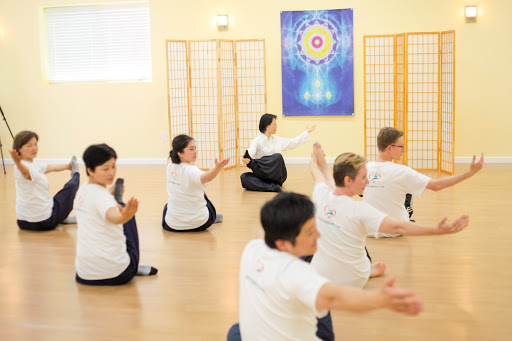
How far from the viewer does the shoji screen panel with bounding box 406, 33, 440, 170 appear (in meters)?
8.15

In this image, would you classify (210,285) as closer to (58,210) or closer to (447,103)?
(58,210)

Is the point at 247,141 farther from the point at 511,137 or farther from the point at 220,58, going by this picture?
the point at 511,137

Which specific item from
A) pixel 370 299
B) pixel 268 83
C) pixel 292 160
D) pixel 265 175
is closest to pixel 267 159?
pixel 265 175

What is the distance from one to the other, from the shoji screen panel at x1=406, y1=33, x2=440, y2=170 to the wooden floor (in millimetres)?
2524

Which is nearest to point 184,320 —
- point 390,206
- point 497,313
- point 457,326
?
point 457,326

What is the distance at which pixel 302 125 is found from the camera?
883 centimetres

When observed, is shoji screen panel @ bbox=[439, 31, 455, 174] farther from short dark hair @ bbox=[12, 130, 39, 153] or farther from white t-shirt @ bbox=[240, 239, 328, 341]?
white t-shirt @ bbox=[240, 239, 328, 341]

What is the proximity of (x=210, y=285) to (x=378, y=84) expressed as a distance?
5554 millimetres

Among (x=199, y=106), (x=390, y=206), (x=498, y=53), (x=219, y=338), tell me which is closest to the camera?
(x=219, y=338)

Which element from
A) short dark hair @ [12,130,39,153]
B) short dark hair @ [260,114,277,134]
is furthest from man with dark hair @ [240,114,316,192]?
short dark hair @ [12,130,39,153]

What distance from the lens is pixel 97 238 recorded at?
11.4ft

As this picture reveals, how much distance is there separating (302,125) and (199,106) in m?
1.61

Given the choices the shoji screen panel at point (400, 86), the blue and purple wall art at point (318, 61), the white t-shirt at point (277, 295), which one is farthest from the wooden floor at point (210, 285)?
the blue and purple wall art at point (318, 61)

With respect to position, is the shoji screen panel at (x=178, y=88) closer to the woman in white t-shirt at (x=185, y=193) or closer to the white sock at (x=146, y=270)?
the woman in white t-shirt at (x=185, y=193)
